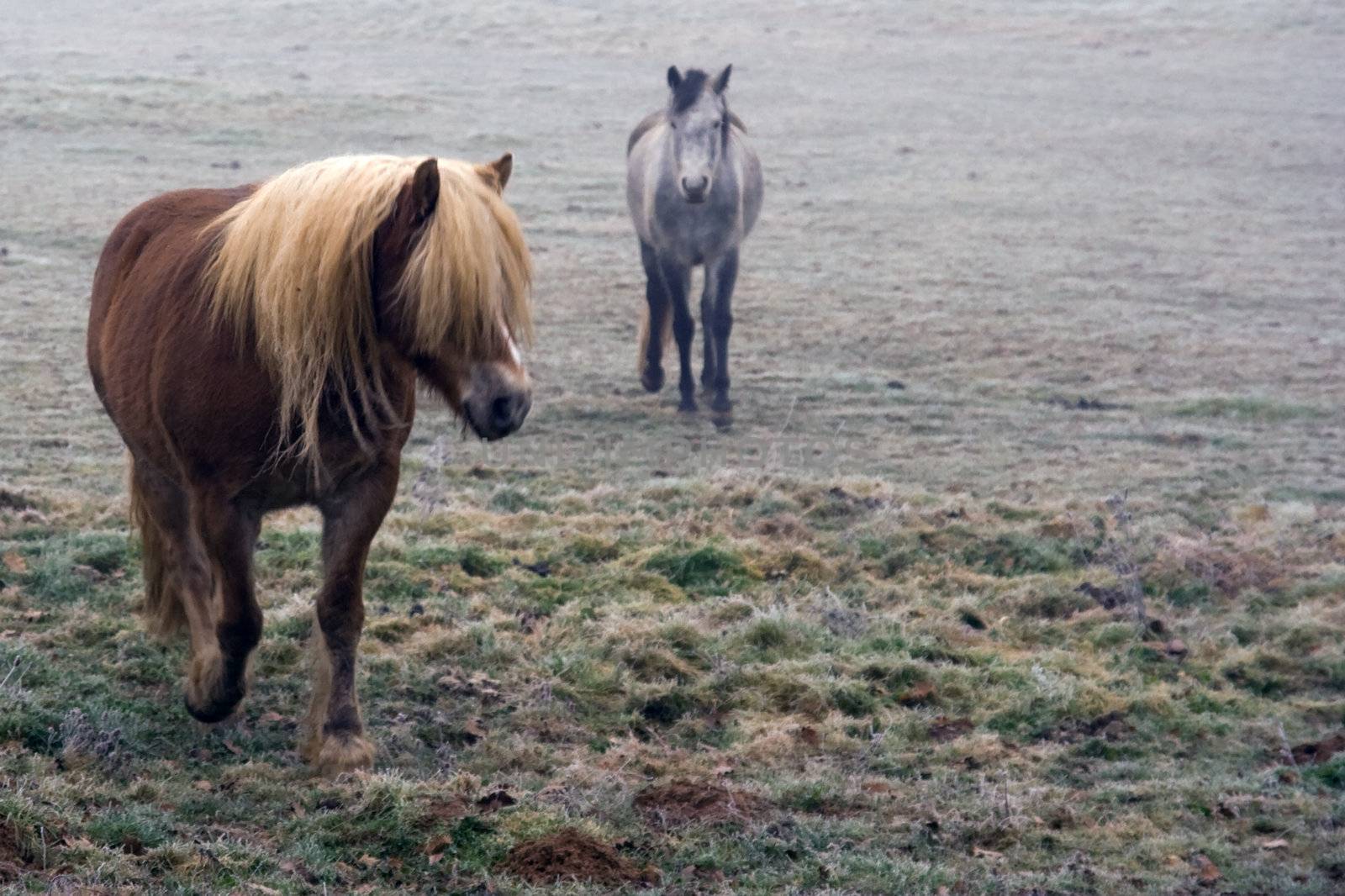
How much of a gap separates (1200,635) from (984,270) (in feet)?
30.1

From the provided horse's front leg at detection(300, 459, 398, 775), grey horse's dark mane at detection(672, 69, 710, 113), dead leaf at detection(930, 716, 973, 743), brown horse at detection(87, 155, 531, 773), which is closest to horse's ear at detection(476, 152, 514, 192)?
brown horse at detection(87, 155, 531, 773)

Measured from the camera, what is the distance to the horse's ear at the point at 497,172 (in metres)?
4.33

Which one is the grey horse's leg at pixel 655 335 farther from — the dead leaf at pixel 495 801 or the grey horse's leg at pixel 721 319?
the dead leaf at pixel 495 801

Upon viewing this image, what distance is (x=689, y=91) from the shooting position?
1032 centimetres

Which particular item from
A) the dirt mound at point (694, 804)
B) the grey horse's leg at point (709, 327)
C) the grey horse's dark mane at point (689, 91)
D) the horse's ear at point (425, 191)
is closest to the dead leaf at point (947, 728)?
the dirt mound at point (694, 804)

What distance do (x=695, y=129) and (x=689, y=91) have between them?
0.33 m

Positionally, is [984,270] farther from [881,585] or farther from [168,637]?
[168,637]

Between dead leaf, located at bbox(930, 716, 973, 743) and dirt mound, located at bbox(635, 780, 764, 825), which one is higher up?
dirt mound, located at bbox(635, 780, 764, 825)

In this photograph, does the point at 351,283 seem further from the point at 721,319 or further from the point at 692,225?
the point at 692,225

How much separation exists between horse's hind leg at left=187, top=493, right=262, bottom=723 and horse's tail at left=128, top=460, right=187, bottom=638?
0.47 metres

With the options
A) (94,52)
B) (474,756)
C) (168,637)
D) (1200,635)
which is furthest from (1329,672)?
(94,52)

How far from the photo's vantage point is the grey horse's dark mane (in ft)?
33.8

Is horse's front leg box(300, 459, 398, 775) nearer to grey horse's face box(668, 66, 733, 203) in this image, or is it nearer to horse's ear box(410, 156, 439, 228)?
horse's ear box(410, 156, 439, 228)

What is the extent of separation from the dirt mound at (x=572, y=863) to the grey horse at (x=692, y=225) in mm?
6212
